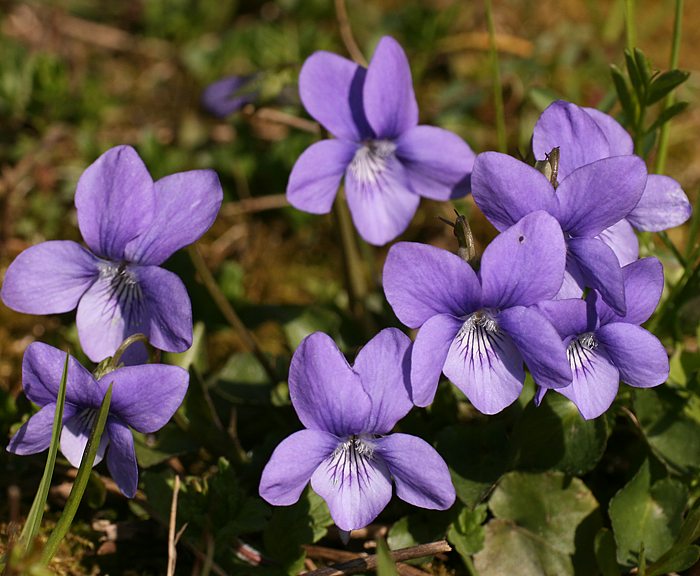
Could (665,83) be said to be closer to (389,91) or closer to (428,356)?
(389,91)

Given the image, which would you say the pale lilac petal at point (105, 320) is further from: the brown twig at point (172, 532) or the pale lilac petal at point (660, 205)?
the pale lilac petal at point (660, 205)

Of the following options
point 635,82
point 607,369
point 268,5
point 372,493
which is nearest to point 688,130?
point 635,82

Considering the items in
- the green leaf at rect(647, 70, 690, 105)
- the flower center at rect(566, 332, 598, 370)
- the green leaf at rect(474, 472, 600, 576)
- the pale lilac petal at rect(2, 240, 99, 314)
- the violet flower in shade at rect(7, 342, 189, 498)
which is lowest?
the green leaf at rect(474, 472, 600, 576)

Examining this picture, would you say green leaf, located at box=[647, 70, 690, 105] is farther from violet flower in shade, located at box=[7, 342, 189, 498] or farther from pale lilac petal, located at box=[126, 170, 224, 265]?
violet flower in shade, located at box=[7, 342, 189, 498]

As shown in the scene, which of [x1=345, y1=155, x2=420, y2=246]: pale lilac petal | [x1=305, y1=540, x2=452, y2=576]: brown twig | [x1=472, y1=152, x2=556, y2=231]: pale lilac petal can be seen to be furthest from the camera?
[x1=345, y1=155, x2=420, y2=246]: pale lilac petal

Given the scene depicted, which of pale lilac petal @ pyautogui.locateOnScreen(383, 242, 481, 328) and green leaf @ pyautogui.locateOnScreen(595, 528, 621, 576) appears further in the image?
green leaf @ pyautogui.locateOnScreen(595, 528, 621, 576)

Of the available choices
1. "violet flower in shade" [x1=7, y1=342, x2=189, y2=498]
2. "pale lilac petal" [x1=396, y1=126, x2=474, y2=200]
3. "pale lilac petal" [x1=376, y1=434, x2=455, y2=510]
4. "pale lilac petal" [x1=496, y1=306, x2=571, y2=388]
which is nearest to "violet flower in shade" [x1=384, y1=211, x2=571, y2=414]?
"pale lilac petal" [x1=496, y1=306, x2=571, y2=388]
